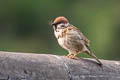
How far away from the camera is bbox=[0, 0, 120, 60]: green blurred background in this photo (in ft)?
54.6

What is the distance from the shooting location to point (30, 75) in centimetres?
471

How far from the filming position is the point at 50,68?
4895 millimetres

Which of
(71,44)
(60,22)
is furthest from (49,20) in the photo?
(60,22)

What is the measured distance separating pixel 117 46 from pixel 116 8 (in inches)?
68.5

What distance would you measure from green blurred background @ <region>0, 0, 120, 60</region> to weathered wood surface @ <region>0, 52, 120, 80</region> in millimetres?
10117

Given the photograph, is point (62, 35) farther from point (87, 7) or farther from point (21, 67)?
point (87, 7)

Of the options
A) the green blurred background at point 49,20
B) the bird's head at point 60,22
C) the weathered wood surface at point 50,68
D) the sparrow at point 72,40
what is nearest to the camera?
the weathered wood surface at point 50,68

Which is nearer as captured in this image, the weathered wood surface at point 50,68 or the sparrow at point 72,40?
the weathered wood surface at point 50,68

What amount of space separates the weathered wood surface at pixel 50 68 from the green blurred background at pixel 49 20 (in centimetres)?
1012

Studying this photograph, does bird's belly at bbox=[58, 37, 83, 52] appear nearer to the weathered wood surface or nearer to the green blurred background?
the weathered wood surface

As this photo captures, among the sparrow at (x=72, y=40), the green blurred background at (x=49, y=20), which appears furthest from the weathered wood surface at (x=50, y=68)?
the green blurred background at (x=49, y=20)

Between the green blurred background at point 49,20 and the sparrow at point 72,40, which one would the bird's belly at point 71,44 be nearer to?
the sparrow at point 72,40

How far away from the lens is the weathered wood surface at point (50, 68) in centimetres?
465

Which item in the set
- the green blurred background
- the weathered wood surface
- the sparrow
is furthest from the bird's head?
the green blurred background
